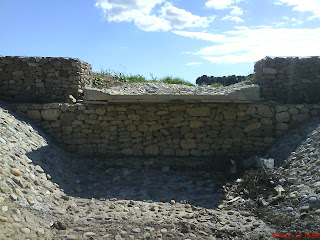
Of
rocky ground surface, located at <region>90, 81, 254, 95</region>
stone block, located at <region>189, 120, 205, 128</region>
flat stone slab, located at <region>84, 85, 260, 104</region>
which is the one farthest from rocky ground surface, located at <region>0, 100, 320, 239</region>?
rocky ground surface, located at <region>90, 81, 254, 95</region>

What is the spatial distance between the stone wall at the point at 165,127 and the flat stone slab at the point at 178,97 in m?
0.31

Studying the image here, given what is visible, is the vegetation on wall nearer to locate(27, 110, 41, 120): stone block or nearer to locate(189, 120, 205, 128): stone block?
locate(189, 120, 205, 128): stone block

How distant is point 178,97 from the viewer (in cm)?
827

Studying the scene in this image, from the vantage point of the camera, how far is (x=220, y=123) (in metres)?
8.90

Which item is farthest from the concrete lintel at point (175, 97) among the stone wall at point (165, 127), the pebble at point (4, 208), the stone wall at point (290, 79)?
the pebble at point (4, 208)

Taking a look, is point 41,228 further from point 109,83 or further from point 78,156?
point 109,83

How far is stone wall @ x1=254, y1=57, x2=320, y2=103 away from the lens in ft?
30.6

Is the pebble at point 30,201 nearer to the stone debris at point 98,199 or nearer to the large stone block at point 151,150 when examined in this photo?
the stone debris at point 98,199

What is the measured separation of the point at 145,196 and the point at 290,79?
5.22 metres

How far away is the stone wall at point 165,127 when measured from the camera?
8867mm

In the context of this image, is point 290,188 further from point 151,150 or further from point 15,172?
point 15,172

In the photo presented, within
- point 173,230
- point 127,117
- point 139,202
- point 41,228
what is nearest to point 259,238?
point 173,230

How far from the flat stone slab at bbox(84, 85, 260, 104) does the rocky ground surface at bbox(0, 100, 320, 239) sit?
1.42 m

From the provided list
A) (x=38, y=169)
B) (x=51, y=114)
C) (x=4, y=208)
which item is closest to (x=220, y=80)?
(x=51, y=114)
